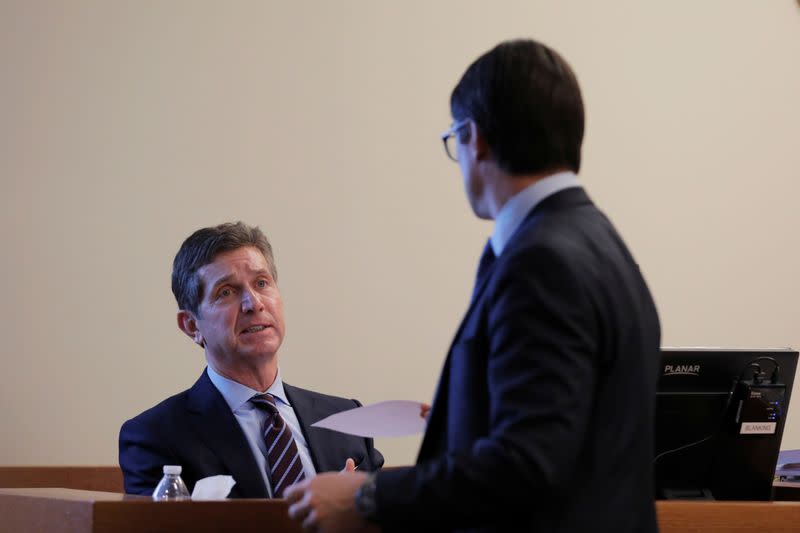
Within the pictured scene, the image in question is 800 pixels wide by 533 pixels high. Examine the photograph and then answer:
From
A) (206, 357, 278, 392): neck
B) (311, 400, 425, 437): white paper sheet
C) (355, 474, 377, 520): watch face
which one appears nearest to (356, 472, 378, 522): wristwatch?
(355, 474, 377, 520): watch face

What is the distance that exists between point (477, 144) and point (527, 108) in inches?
3.8

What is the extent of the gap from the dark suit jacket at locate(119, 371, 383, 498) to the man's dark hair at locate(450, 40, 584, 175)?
4.61 ft

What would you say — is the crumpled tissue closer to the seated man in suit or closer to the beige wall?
the seated man in suit

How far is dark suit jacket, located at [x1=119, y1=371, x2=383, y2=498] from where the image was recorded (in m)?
2.62

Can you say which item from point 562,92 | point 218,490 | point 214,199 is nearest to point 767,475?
point 218,490

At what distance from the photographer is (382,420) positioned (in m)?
1.97

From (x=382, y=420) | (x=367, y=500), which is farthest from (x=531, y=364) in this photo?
(x=382, y=420)

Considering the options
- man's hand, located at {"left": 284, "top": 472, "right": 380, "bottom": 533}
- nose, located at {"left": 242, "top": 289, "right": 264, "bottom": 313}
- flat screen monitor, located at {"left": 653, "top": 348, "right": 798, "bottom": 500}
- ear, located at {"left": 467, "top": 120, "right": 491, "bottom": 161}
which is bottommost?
flat screen monitor, located at {"left": 653, "top": 348, "right": 798, "bottom": 500}

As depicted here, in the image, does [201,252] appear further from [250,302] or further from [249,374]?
[249,374]

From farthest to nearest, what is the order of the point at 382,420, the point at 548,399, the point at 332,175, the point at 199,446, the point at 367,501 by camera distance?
the point at 332,175 < the point at 199,446 < the point at 382,420 < the point at 367,501 < the point at 548,399

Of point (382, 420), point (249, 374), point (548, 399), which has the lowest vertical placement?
point (249, 374)

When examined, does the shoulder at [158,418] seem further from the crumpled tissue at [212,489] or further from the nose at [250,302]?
the crumpled tissue at [212,489]

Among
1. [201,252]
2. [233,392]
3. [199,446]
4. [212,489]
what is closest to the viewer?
[212,489]

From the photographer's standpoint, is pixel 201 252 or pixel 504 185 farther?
pixel 201 252
